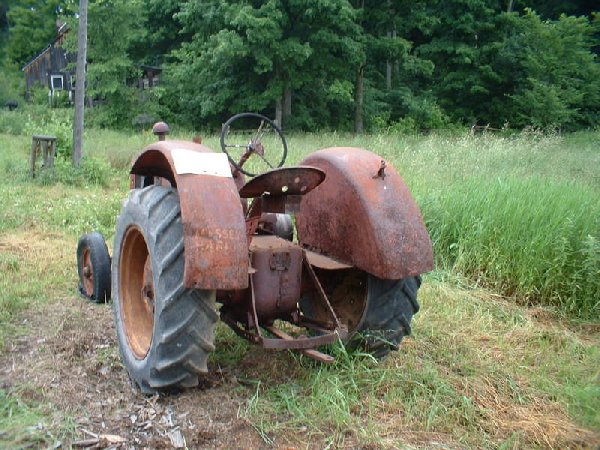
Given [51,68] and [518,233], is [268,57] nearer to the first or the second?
[518,233]

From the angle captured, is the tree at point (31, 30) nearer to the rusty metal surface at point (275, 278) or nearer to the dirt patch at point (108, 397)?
the dirt patch at point (108, 397)

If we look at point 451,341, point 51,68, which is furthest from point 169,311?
point 51,68

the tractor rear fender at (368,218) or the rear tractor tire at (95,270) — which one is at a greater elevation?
the tractor rear fender at (368,218)

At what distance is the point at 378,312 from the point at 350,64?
2149 cm

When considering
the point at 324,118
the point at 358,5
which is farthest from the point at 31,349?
the point at 358,5

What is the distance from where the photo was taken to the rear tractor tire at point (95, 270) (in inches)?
Answer: 167

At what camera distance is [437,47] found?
26484 mm

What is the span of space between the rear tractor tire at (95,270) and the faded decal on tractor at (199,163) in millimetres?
1663

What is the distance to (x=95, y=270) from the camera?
424cm

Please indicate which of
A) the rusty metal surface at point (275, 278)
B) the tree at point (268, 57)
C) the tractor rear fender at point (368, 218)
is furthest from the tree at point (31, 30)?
the rusty metal surface at point (275, 278)

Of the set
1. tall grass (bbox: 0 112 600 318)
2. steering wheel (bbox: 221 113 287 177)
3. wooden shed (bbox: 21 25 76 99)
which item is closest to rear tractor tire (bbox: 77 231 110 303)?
steering wheel (bbox: 221 113 287 177)

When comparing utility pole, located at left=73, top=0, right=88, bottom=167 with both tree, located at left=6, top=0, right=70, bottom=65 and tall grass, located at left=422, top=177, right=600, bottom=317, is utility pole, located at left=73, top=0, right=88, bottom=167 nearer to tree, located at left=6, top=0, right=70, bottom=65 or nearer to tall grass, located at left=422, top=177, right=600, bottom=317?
tall grass, located at left=422, top=177, right=600, bottom=317

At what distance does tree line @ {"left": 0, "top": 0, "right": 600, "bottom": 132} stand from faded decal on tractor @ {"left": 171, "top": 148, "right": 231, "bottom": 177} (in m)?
18.7

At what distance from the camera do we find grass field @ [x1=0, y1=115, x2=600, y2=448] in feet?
9.13
